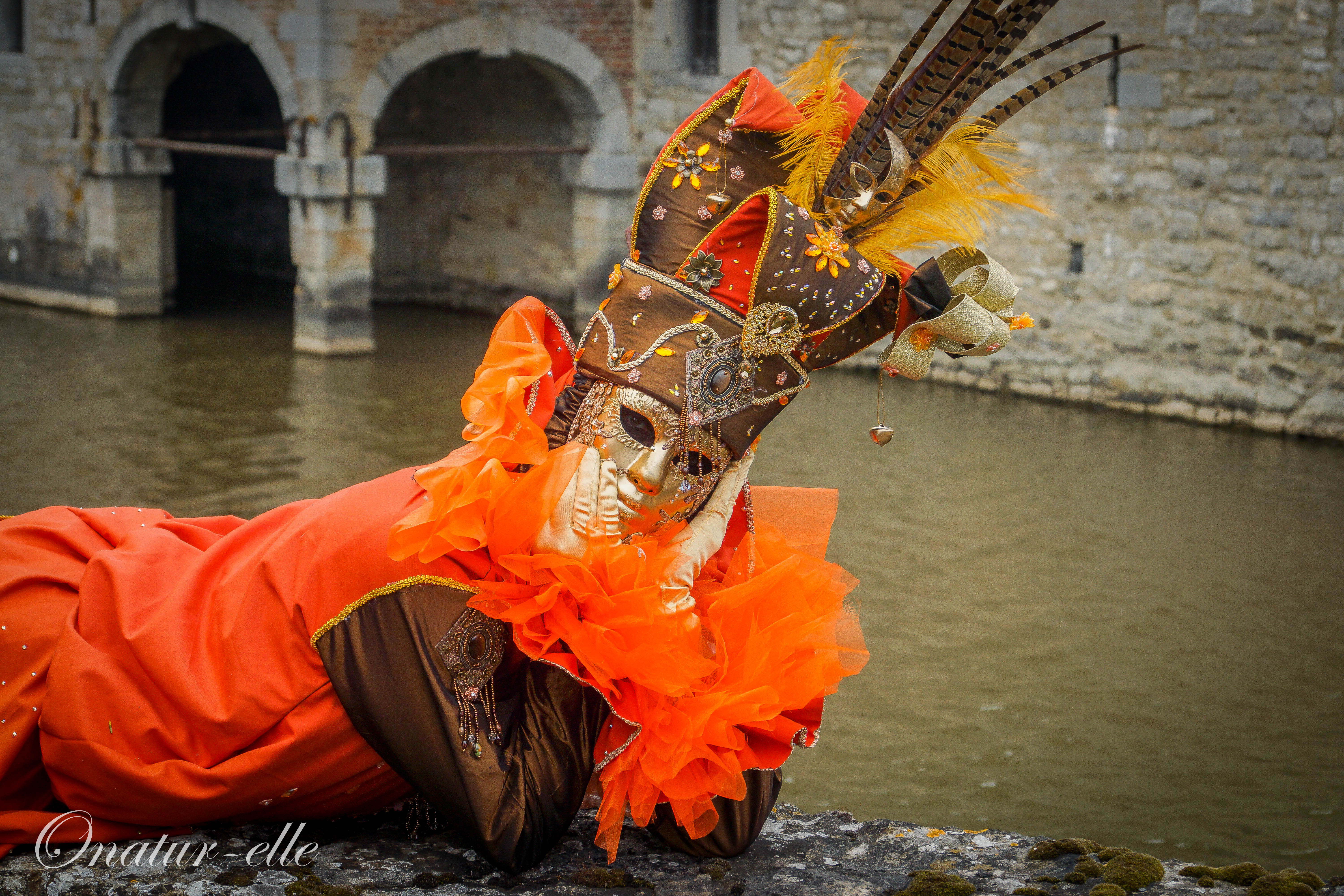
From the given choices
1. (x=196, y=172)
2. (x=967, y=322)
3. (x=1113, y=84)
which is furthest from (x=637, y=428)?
(x=196, y=172)

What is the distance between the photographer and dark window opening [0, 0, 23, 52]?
11.9 m

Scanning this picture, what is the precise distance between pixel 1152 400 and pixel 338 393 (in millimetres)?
5777

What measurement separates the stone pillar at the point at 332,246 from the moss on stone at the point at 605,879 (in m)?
8.55

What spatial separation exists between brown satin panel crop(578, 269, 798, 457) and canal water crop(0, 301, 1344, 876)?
180cm

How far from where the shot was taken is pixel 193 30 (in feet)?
36.0

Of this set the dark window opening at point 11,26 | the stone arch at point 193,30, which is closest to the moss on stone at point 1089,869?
the stone arch at point 193,30

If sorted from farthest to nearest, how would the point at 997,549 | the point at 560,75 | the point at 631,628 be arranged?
the point at 560,75 < the point at 997,549 < the point at 631,628

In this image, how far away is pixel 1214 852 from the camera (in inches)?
136

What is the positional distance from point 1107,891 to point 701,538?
0.96 m

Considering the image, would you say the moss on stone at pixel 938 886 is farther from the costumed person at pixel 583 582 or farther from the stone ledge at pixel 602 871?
the costumed person at pixel 583 582

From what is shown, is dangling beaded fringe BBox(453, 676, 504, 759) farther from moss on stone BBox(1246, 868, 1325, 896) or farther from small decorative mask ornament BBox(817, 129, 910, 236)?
moss on stone BBox(1246, 868, 1325, 896)

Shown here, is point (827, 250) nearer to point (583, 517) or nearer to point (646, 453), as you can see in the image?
point (646, 453)

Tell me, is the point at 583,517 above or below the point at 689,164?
below

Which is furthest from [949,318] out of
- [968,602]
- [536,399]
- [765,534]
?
[968,602]
